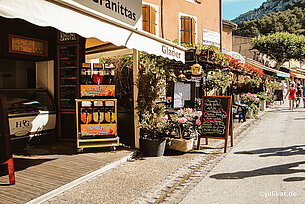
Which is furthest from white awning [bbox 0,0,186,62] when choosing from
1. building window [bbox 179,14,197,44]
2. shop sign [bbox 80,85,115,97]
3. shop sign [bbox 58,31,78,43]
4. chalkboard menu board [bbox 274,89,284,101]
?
chalkboard menu board [bbox 274,89,284,101]

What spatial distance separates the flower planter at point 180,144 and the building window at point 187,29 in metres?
7.39

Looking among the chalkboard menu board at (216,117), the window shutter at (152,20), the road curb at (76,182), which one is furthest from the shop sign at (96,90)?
the window shutter at (152,20)

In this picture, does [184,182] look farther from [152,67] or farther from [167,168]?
[152,67]

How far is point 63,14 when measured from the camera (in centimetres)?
340

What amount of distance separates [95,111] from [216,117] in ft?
9.89

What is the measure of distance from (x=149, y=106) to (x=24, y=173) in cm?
296

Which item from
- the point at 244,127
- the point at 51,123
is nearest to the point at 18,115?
the point at 51,123

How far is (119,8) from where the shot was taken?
6.07 meters

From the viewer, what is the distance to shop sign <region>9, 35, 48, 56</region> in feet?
19.7

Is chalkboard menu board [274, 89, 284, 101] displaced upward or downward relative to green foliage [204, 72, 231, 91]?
downward

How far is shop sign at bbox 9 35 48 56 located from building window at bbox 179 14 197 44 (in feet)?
24.1

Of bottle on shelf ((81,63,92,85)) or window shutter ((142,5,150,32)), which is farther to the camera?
window shutter ((142,5,150,32))

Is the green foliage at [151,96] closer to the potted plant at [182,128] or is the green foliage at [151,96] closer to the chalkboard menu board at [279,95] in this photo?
the potted plant at [182,128]

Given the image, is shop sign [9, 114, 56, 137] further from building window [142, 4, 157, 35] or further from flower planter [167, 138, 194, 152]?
building window [142, 4, 157, 35]
